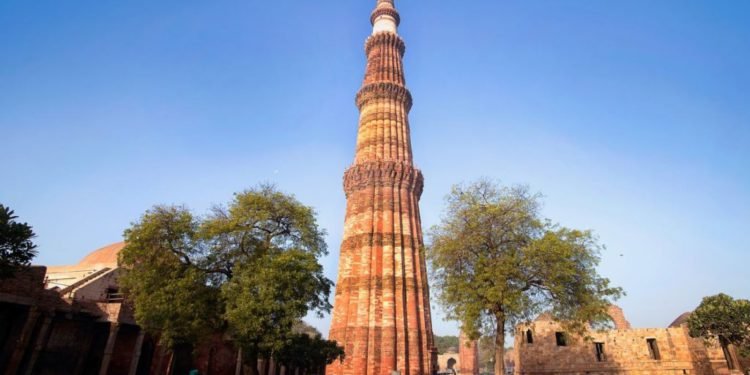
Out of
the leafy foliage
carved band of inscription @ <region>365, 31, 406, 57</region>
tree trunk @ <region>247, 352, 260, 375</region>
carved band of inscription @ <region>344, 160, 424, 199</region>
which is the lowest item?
tree trunk @ <region>247, 352, 260, 375</region>

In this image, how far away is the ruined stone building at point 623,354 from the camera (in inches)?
1160

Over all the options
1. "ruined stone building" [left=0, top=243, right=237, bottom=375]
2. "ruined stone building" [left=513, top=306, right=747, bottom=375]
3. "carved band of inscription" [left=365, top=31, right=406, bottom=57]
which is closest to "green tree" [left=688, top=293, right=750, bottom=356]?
"ruined stone building" [left=513, top=306, right=747, bottom=375]

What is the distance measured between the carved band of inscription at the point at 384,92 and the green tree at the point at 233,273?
1479 centimetres

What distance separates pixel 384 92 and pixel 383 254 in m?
12.9

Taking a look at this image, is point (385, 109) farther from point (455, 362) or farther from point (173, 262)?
point (455, 362)

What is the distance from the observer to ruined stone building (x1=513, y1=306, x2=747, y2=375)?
29453mm

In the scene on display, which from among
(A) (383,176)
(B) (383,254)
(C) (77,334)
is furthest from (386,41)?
(C) (77,334)

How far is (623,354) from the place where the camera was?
3000cm

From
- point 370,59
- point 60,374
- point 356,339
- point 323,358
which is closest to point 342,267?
point 356,339

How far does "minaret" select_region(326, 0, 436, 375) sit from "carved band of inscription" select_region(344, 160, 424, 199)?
0.06 m

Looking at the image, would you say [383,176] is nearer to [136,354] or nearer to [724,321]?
[136,354]

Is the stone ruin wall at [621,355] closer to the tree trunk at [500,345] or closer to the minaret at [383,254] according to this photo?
the minaret at [383,254]

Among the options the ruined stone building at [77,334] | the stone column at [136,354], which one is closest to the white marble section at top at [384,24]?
the ruined stone building at [77,334]

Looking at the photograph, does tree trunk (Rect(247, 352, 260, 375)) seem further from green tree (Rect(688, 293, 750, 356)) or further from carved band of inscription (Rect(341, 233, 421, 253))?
green tree (Rect(688, 293, 750, 356))
